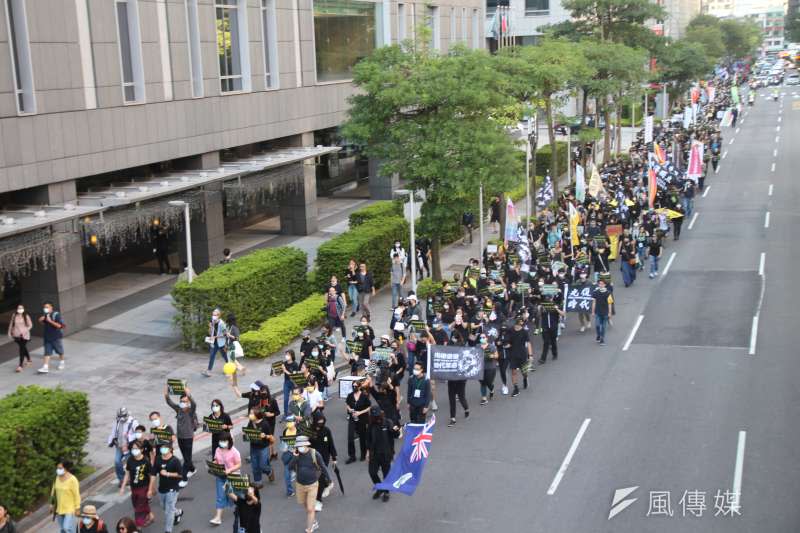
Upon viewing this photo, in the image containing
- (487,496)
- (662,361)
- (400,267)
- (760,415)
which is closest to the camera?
(487,496)

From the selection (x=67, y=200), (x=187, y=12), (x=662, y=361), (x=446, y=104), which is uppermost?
(x=187, y=12)

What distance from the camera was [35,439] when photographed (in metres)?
15.0

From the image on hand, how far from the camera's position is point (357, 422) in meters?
15.9

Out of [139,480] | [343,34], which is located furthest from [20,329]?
[343,34]

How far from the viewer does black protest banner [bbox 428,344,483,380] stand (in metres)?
18.0

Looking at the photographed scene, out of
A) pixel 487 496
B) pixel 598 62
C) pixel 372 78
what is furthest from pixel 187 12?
pixel 598 62

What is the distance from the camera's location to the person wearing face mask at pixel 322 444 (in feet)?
48.3

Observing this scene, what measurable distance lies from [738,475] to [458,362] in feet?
17.5

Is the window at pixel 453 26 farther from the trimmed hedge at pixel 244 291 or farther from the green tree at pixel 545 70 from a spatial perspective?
the trimmed hedge at pixel 244 291

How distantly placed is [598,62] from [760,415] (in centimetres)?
3428

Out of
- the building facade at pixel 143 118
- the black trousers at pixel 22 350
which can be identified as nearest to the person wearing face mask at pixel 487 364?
the black trousers at pixel 22 350

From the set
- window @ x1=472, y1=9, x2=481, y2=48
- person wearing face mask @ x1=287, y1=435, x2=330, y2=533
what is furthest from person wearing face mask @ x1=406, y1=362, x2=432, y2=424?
window @ x1=472, y1=9, x2=481, y2=48

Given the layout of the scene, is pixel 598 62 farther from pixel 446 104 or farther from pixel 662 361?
pixel 662 361

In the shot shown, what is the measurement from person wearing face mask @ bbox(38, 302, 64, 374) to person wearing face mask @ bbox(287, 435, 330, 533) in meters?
9.91
